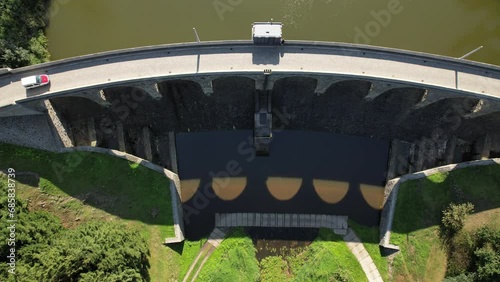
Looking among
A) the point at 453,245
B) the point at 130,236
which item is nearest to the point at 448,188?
the point at 453,245

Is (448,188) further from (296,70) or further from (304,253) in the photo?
(296,70)

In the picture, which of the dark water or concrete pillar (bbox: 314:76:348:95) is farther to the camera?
the dark water

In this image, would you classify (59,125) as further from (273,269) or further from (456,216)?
(456,216)

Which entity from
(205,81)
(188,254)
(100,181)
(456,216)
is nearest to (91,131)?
(100,181)

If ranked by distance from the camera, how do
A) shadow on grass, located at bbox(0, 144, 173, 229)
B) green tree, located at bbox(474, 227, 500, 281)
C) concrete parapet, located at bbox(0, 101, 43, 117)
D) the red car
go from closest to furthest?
green tree, located at bbox(474, 227, 500, 281) → the red car → concrete parapet, located at bbox(0, 101, 43, 117) → shadow on grass, located at bbox(0, 144, 173, 229)

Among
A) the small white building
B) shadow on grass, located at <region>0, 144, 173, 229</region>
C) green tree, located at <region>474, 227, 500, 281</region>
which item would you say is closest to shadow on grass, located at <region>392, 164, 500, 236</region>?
green tree, located at <region>474, 227, 500, 281</region>

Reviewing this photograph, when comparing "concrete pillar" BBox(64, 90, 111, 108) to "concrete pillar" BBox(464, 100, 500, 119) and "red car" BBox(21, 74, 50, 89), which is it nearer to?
"red car" BBox(21, 74, 50, 89)

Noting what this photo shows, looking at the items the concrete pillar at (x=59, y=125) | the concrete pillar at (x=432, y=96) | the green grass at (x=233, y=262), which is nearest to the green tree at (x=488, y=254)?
the concrete pillar at (x=432, y=96)
